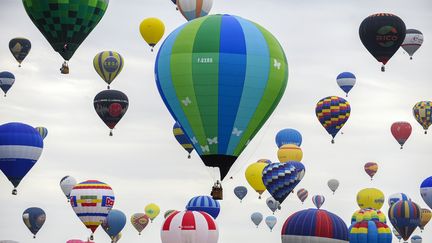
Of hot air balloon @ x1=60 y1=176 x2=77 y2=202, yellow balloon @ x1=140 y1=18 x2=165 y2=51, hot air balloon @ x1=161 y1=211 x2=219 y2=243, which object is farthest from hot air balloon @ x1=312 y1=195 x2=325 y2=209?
hot air balloon @ x1=161 y1=211 x2=219 y2=243

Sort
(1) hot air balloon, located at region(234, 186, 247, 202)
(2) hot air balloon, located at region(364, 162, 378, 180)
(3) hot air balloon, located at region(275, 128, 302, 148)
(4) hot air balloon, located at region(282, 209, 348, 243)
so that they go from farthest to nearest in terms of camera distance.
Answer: (2) hot air balloon, located at region(364, 162, 378, 180), (1) hot air balloon, located at region(234, 186, 247, 202), (3) hot air balloon, located at region(275, 128, 302, 148), (4) hot air balloon, located at region(282, 209, 348, 243)

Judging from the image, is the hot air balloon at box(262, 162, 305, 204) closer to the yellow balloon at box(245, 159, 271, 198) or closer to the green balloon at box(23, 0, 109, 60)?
the yellow balloon at box(245, 159, 271, 198)

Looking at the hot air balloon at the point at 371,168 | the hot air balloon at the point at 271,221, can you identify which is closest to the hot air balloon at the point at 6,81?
the hot air balloon at the point at 271,221

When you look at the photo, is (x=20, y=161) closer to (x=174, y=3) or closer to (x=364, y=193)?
(x=174, y=3)

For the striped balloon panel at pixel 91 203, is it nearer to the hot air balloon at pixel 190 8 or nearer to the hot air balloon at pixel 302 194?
the hot air balloon at pixel 190 8

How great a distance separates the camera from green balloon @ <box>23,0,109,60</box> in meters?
54.3

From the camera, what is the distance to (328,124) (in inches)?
2844

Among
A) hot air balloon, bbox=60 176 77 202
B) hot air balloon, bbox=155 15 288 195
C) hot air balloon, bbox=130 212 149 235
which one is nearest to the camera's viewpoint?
hot air balloon, bbox=155 15 288 195

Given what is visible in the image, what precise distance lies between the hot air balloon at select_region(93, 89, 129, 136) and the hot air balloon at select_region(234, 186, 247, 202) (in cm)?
1425

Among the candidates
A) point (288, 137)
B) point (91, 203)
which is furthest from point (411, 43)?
point (91, 203)

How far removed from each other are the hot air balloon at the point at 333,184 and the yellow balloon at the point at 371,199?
2.52m

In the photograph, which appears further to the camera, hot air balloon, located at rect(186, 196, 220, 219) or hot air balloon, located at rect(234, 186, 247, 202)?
hot air balloon, located at rect(234, 186, 247, 202)

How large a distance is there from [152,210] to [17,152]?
22.9m

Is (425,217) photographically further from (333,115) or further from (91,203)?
(91,203)
